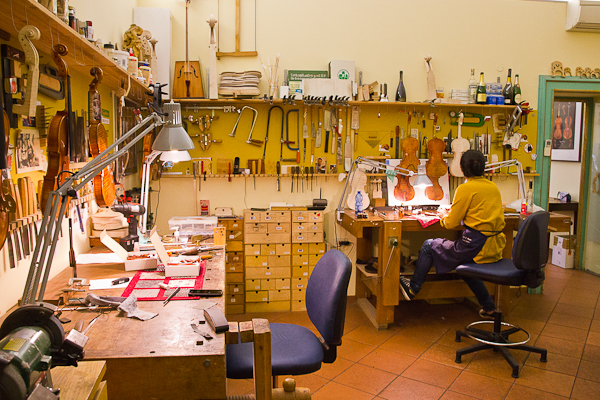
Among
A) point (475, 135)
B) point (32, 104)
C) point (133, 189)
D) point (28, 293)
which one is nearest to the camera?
point (28, 293)

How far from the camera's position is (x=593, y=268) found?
581 cm

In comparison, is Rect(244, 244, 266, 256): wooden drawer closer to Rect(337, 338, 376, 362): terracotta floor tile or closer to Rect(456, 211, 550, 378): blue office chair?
Rect(337, 338, 376, 362): terracotta floor tile

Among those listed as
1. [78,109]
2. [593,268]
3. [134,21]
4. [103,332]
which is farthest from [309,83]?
[593,268]

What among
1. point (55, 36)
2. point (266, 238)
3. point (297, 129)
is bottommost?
point (266, 238)

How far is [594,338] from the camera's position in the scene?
3.85 m

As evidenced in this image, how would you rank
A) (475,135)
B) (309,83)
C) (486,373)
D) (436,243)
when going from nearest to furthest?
(486,373)
(436,243)
(309,83)
(475,135)

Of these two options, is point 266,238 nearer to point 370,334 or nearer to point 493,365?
point 370,334

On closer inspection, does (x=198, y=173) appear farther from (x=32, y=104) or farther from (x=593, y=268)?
(x=593, y=268)

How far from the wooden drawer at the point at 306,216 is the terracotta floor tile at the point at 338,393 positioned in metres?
1.73

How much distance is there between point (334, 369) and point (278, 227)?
154 cm

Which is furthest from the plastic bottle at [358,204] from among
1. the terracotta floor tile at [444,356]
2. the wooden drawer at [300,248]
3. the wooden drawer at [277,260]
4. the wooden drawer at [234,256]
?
the terracotta floor tile at [444,356]

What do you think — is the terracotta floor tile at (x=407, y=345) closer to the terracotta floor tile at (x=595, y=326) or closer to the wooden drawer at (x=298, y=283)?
the wooden drawer at (x=298, y=283)

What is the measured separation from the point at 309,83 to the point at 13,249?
3.11 m

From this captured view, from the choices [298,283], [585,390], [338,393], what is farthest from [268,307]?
[585,390]
